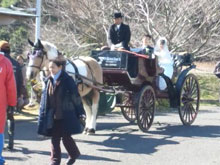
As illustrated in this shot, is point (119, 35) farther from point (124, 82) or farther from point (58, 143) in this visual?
point (58, 143)

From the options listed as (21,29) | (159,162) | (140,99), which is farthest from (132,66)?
(21,29)

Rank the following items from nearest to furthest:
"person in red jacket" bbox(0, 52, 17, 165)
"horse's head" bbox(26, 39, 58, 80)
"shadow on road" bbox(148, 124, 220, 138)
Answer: "person in red jacket" bbox(0, 52, 17, 165) → "horse's head" bbox(26, 39, 58, 80) → "shadow on road" bbox(148, 124, 220, 138)

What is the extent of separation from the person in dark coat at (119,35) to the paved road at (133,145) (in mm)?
1926

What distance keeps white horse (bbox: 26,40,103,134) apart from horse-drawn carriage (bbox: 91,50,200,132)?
14.9 inches

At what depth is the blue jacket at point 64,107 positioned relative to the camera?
7.72m

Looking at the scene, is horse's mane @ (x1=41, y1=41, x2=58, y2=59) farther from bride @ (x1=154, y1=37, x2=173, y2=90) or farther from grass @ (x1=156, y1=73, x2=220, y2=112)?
grass @ (x1=156, y1=73, x2=220, y2=112)

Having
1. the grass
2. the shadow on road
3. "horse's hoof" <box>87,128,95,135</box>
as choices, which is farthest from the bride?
the grass

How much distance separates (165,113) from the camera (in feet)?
56.1

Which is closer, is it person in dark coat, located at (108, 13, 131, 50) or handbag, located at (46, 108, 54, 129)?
handbag, located at (46, 108, 54, 129)

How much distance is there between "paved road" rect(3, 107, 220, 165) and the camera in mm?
9188

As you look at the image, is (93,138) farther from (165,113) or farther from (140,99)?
(165,113)

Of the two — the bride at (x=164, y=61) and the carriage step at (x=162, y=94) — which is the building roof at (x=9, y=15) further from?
the carriage step at (x=162, y=94)

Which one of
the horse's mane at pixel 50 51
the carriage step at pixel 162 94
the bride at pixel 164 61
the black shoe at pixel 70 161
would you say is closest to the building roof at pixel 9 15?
the horse's mane at pixel 50 51

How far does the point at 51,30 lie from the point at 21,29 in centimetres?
444
